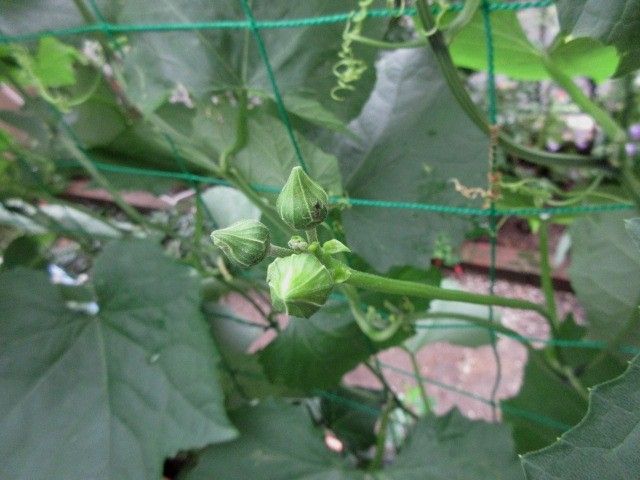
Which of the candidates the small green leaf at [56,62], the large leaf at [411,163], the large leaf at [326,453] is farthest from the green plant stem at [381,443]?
the small green leaf at [56,62]

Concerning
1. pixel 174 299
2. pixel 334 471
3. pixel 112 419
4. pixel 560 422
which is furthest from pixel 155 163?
pixel 560 422

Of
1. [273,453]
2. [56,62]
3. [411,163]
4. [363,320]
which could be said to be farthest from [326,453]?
[56,62]

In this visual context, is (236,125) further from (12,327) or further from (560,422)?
(560,422)

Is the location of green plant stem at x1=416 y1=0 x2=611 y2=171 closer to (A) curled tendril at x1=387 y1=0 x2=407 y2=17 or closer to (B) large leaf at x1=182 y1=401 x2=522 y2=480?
(A) curled tendril at x1=387 y1=0 x2=407 y2=17

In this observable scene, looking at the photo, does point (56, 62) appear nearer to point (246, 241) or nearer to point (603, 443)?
point (246, 241)

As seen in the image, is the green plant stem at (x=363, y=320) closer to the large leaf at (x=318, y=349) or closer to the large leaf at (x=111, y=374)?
the large leaf at (x=318, y=349)

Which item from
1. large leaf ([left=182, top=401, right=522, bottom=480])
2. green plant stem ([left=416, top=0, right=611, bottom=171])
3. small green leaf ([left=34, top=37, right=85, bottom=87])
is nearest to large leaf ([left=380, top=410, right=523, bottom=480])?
large leaf ([left=182, top=401, right=522, bottom=480])
